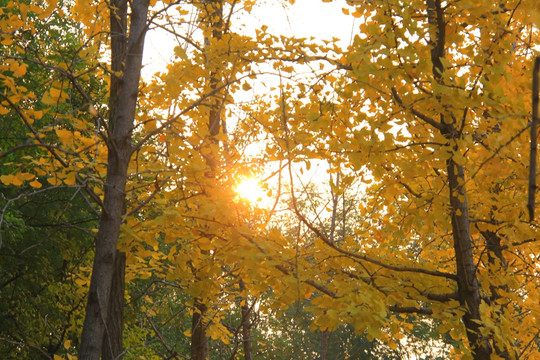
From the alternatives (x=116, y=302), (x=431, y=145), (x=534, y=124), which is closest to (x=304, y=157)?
(x=431, y=145)

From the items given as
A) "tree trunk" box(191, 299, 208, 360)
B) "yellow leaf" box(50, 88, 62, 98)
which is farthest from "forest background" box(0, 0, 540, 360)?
"tree trunk" box(191, 299, 208, 360)

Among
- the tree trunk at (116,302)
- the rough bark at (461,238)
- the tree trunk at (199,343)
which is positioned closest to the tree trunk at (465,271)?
the rough bark at (461,238)

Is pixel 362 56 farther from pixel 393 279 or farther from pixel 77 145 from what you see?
pixel 77 145

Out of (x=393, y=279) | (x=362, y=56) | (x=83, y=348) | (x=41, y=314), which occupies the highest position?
(x=41, y=314)

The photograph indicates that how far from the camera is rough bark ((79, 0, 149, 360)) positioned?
2801 mm

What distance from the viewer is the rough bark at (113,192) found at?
2801mm

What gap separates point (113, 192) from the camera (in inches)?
119

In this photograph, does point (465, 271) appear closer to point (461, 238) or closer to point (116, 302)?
point (461, 238)

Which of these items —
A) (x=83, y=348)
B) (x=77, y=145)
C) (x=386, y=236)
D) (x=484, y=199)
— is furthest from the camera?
(x=386, y=236)

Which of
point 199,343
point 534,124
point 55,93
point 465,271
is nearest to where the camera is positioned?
point 534,124

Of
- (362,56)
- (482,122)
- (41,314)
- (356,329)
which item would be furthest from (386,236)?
(41,314)

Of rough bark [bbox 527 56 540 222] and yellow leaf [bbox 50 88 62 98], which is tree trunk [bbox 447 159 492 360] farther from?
yellow leaf [bbox 50 88 62 98]

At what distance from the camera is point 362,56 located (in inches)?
109

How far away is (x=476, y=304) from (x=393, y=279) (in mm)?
628
